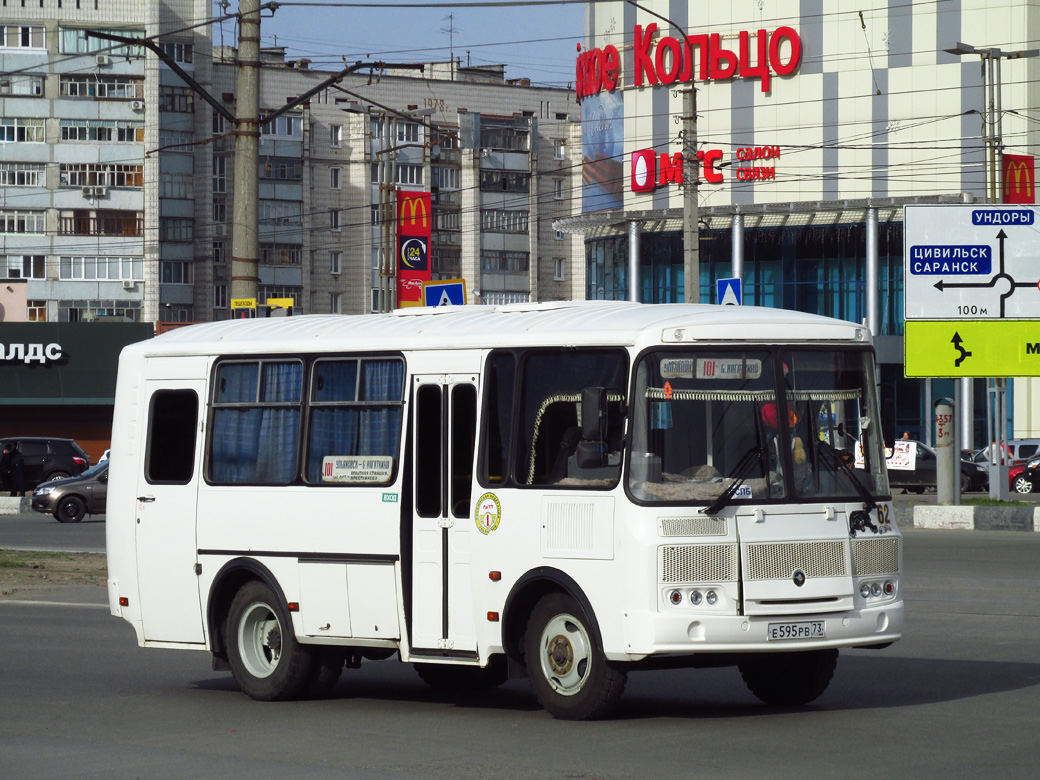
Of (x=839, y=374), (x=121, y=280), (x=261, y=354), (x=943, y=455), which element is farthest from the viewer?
(x=121, y=280)

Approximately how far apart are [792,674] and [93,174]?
7659cm

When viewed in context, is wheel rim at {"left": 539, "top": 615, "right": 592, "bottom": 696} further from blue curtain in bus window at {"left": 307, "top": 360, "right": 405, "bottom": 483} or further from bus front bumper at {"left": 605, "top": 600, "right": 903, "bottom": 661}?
blue curtain in bus window at {"left": 307, "top": 360, "right": 405, "bottom": 483}

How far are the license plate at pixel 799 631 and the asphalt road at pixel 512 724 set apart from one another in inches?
19.5

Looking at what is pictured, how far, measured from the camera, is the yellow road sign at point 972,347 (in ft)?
102

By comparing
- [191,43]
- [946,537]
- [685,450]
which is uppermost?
[191,43]

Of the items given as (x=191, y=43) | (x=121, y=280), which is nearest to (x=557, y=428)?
(x=121, y=280)

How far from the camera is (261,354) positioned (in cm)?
1181

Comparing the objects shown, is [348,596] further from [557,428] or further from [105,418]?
[105,418]

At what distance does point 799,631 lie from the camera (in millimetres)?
9781

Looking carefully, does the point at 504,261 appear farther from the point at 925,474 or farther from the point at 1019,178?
the point at 925,474

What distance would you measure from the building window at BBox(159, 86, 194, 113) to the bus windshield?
265 ft

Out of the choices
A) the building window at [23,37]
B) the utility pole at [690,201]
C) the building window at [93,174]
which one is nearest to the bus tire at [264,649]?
the utility pole at [690,201]

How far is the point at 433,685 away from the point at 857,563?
334 centimetres

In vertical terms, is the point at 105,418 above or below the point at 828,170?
below
